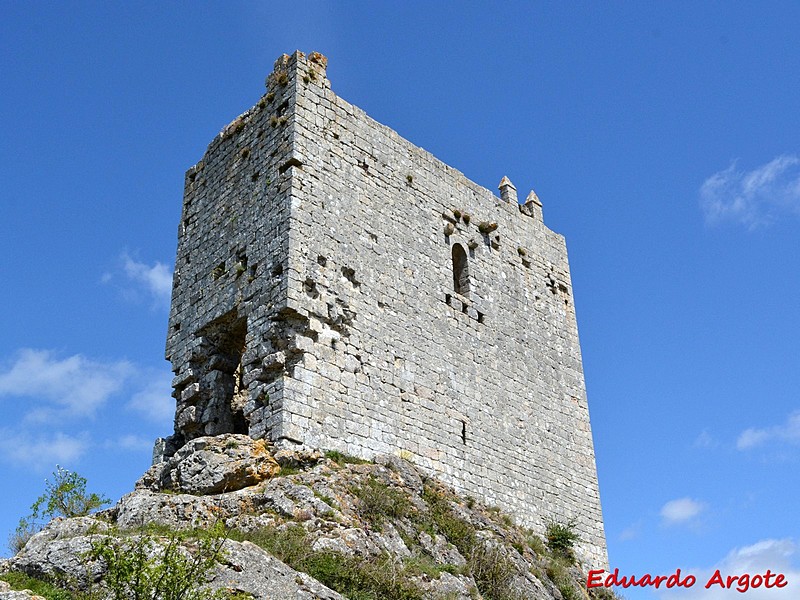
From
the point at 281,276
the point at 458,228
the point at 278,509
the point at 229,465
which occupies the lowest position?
the point at 278,509

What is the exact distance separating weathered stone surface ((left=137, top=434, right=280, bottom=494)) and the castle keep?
44 centimetres

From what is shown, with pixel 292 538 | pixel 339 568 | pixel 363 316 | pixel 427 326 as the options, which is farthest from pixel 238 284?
pixel 339 568

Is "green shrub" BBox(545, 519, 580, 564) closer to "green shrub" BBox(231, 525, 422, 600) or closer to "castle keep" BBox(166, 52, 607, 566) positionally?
"castle keep" BBox(166, 52, 607, 566)

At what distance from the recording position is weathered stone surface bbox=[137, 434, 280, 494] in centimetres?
1183

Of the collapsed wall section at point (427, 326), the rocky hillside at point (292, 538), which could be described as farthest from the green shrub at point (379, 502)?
the collapsed wall section at point (427, 326)

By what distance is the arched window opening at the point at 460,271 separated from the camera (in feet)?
55.1

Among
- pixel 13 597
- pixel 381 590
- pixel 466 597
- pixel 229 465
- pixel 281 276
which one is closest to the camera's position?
pixel 13 597

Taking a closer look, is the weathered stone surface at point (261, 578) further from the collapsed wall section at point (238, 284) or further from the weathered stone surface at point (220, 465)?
the collapsed wall section at point (238, 284)

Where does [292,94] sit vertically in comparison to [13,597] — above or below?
above

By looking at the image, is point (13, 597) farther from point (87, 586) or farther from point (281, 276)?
point (281, 276)

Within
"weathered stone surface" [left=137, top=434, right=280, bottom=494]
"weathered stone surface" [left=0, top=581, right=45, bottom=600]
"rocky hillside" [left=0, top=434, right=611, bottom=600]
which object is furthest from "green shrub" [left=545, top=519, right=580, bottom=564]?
"weathered stone surface" [left=0, top=581, right=45, bottom=600]

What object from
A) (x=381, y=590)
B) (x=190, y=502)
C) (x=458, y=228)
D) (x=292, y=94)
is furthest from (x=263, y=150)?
(x=381, y=590)

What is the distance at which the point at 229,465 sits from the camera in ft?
39.0

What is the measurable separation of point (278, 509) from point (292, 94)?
7139 mm
